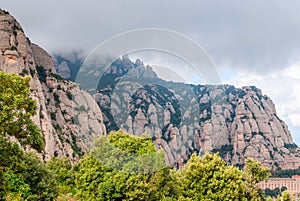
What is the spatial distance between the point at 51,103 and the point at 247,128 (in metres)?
106

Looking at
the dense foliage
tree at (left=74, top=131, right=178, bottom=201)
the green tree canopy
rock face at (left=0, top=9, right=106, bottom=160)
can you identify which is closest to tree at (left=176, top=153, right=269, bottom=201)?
the dense foliage

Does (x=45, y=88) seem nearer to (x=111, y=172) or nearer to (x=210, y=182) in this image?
(x=111, y=172)

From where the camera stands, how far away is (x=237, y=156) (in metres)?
183

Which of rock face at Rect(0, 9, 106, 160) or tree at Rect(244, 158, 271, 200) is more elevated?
rock face at Rect(0, 9, 106, 160)

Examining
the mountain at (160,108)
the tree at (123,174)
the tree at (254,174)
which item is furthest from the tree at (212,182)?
the mountain at (160,108)

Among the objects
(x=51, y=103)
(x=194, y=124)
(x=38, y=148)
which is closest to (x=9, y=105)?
(x=38, y=148)

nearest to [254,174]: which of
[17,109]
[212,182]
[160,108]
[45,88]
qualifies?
[212,182]

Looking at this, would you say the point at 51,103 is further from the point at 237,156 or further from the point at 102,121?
the point at 102,121

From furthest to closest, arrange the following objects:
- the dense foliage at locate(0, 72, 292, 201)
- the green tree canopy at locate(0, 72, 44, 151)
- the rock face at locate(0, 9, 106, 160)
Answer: the rock face at locate(0, 9, 106, 160) → the dense foliage at locate(0, 72, 292, 201) → the green tree canopy at locate(0, 72, 44, 151)

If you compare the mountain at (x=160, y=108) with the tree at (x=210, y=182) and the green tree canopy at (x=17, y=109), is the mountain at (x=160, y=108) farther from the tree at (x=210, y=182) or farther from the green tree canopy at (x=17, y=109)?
the tree at (x=210, y=182)

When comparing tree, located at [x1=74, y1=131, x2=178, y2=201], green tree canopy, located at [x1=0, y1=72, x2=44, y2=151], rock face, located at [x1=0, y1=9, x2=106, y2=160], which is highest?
rock face, located at [x1=0, y1=9, x2=106, y2=160]

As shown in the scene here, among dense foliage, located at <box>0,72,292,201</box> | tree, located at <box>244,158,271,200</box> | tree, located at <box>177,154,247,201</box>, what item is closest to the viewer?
dense foliage, located at <box>0,72,292,201</box>

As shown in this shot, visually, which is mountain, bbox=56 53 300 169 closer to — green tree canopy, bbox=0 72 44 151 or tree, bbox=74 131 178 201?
tree, bbox=74 131 178 201

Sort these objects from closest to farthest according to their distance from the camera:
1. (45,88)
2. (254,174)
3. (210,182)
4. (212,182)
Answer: (212,182), (210,182), (254,174), (45,88)
